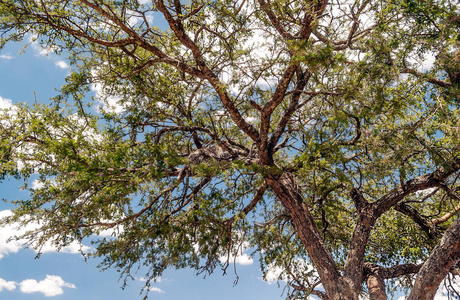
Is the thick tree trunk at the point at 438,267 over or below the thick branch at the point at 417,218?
below

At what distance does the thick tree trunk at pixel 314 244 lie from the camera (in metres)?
5.45

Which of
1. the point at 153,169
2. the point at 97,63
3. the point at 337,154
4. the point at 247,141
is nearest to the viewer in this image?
the point at 153,169

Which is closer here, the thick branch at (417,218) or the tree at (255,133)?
the tree at (255,133)

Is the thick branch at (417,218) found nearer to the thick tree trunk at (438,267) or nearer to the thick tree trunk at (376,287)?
the thick tree trunk at (376,287)

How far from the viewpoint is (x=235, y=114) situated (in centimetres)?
570

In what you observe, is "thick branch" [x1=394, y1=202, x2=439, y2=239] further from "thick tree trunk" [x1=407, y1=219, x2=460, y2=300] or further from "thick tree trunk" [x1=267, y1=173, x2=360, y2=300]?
"thick tree trunk" [x1=267, y1=173, x2=360, y2=300]

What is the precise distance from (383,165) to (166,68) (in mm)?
4587

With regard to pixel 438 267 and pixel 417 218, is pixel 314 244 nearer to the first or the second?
pixel 438 267

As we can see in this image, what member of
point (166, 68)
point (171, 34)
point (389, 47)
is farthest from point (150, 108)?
point (389, 47)

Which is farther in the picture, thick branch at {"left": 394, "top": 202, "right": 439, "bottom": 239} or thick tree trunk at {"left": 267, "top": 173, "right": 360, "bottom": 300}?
thick branch at {"left": 394, "top": 202, "right": 439, "bottom": 239}

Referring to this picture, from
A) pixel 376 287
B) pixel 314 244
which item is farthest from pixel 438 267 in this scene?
pixel 314 244

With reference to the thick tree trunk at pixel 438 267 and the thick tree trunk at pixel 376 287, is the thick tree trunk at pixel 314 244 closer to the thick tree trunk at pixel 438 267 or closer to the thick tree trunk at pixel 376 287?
the thick tree trunk at pixel 376 287

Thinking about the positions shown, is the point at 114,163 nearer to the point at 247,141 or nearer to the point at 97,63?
the point at 97,63

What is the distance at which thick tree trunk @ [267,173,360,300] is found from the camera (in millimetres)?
5445
